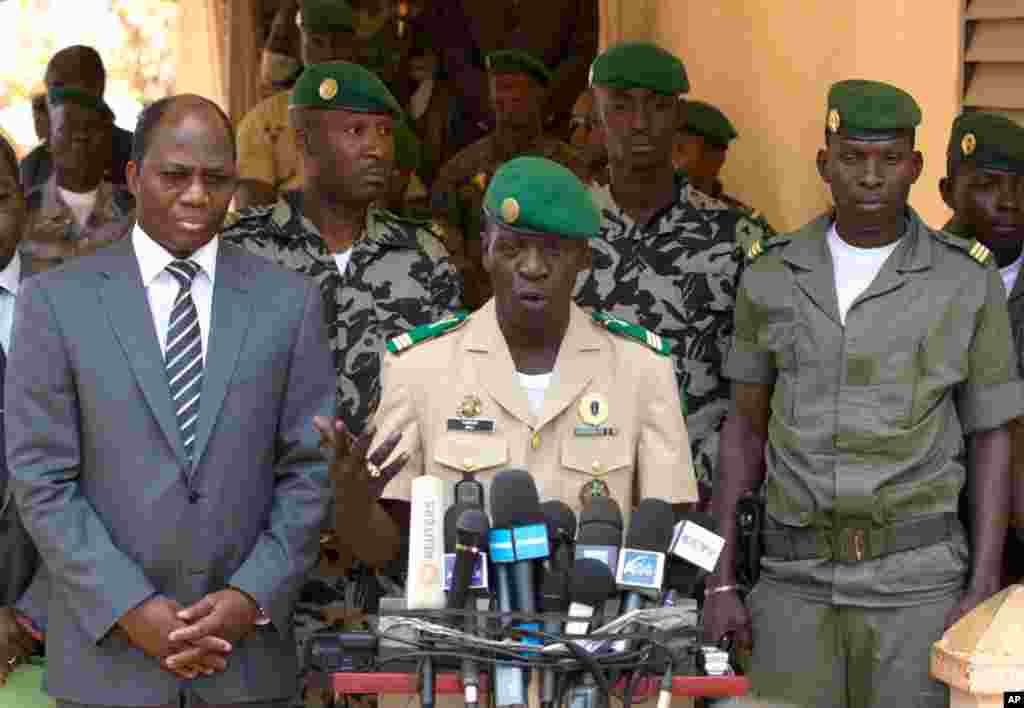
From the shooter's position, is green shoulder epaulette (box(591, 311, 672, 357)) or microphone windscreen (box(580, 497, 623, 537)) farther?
green shoulder epaulette (box(591, 311, 672, 357))

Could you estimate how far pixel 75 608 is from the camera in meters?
4.27

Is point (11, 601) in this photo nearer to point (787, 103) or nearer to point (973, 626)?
point (973, 626)

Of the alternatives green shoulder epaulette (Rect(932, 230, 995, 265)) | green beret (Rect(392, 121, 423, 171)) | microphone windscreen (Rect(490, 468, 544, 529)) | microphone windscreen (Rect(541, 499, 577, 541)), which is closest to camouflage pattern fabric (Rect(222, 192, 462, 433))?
green shoulder epaulette (Rect(932, 230, 995, 265))

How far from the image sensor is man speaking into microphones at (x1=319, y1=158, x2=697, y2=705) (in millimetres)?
4543

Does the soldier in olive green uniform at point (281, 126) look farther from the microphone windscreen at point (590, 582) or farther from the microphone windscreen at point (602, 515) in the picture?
the microphone windscreen at point (590, 582)

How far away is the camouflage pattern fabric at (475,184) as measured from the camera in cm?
759

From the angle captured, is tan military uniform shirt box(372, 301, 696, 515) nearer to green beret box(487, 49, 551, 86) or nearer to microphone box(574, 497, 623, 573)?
microphone box(574, 497, 623, 573)

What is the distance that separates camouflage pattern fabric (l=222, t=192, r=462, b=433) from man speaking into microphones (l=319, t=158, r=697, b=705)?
Result: 33.1 inches

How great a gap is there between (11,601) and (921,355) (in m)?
2.28

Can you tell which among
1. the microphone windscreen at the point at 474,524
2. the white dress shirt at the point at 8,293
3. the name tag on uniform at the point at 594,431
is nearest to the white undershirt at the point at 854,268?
the name tag on uniform at the point at 594,431

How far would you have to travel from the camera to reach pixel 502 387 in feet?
15.2

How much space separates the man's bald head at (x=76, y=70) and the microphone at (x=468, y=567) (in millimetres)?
4926

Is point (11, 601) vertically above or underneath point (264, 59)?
underneath

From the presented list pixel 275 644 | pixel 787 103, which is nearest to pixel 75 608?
pixel 275 644
